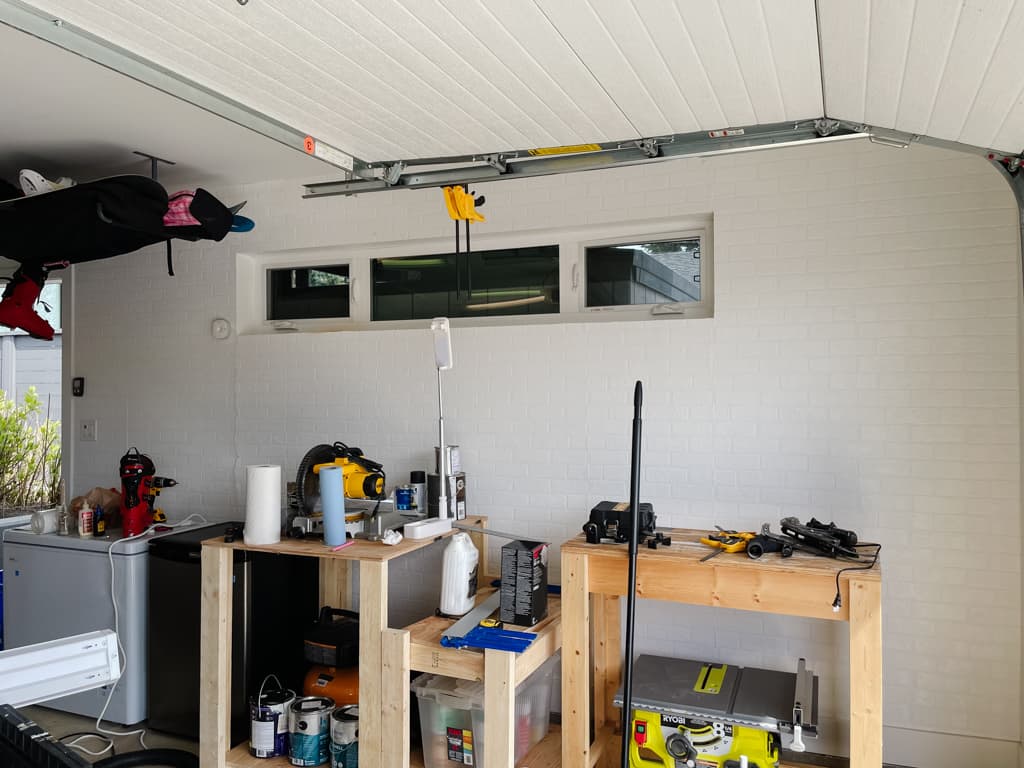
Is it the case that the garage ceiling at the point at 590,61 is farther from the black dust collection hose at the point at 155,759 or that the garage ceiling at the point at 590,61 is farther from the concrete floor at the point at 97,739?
the concrete floor at the point at 97,739

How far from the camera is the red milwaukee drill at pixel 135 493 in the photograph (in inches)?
152

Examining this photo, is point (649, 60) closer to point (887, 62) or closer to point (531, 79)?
point (531, 79)

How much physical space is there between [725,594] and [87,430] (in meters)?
3.97

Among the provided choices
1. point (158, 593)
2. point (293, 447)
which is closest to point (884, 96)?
point (293, 447)

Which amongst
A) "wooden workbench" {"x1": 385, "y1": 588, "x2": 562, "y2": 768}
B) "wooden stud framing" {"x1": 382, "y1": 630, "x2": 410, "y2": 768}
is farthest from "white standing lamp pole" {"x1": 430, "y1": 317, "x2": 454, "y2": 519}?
"wooden stud framing" {"x1": 382, "y1": 630, "x2": 410, "y2": 768}

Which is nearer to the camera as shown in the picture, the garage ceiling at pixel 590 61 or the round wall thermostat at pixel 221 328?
the garage ceiling at pixel 590 61

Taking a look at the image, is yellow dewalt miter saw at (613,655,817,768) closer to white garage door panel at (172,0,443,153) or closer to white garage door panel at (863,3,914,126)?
white garage door panel at (863,3,914,126)

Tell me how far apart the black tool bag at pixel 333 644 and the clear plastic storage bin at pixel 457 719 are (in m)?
0.38

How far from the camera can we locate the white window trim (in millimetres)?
3564

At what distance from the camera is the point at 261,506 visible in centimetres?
320

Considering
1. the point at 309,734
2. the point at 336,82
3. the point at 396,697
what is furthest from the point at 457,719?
the point at 336,82

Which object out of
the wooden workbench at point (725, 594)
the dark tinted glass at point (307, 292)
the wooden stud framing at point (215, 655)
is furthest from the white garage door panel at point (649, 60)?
the wooden stud framing at point (215, 655)

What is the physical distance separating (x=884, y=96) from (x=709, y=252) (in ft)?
4.61

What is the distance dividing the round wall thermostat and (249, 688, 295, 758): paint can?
203cm
